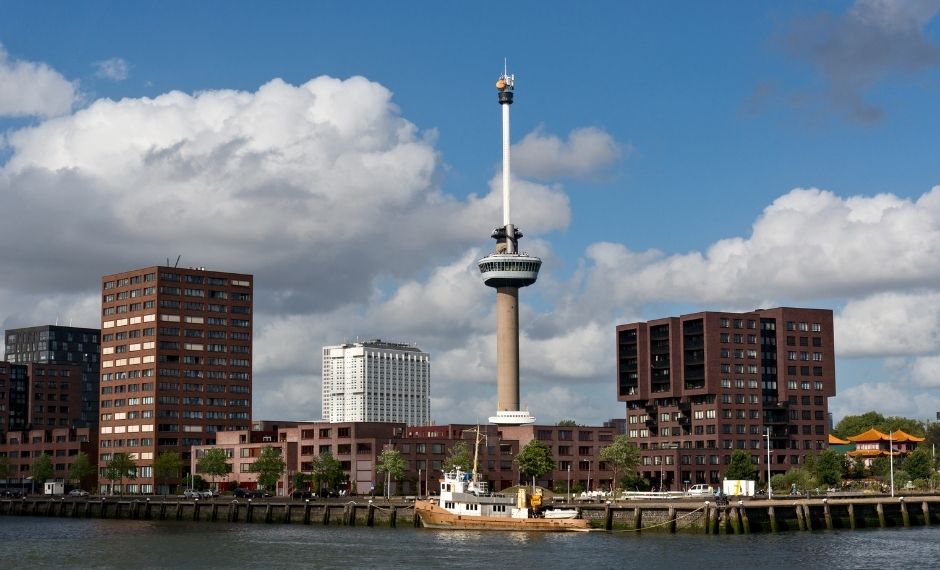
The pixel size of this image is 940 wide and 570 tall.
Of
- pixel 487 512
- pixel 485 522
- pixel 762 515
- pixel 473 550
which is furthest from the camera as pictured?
pixel 487 512

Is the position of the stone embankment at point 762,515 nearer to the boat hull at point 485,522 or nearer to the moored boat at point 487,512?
the moored boat at point 487,512

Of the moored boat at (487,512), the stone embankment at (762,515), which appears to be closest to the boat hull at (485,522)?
the moored boat at (487,512)

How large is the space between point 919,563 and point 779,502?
3859 cm

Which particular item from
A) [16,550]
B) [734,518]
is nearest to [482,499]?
[734,518]

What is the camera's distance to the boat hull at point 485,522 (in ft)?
530

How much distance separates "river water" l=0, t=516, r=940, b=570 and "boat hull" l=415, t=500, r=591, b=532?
1627mm

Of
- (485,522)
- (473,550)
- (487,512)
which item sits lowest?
(473,550)

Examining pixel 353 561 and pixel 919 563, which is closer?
pixel 919 563

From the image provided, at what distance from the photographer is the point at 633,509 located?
16338 centimetres

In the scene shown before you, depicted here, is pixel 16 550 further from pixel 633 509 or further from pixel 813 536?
pixel 813 536

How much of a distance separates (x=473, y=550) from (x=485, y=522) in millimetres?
23328

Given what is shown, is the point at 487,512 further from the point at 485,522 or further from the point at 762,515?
the point at 762,515

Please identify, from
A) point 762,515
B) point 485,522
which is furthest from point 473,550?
point 762,515

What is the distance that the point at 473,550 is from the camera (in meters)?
142
